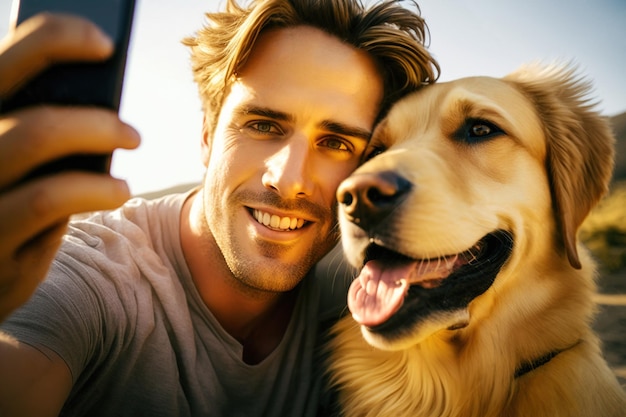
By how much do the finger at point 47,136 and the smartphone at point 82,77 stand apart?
0.01 meters

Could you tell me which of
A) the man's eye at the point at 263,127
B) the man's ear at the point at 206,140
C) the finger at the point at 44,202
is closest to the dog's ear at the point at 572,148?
the man's eye at the point at 263,127

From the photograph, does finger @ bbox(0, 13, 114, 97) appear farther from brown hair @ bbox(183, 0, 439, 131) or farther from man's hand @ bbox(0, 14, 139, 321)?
brown hair @ bbox(183, 0, 439, 131)

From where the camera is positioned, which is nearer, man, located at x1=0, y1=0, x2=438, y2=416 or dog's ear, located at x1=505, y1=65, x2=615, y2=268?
man, located at x1=0, y1=0, x2=438, y2=416

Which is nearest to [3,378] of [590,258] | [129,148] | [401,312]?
[129,148]

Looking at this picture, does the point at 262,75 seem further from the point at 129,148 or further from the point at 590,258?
the point at 590,258

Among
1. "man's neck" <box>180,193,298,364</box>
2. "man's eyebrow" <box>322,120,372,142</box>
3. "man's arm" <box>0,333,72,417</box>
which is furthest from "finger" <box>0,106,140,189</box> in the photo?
"man's neck" <box>180,193,298,364</box>

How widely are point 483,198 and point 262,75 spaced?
1.31 meters

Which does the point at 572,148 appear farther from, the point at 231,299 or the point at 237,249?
the point at 231,299

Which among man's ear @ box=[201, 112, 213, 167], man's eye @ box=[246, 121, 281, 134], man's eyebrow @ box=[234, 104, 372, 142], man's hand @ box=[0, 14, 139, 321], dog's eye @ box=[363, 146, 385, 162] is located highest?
man's hand @ box=[0, 14, 139, 321]

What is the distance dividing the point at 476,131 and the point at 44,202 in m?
1.88

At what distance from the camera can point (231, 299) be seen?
2.38 m

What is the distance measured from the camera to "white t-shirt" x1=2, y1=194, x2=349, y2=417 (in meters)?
1.53

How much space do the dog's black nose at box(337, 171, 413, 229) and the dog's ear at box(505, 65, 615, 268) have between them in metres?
0.90

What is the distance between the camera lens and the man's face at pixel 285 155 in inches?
85.5
